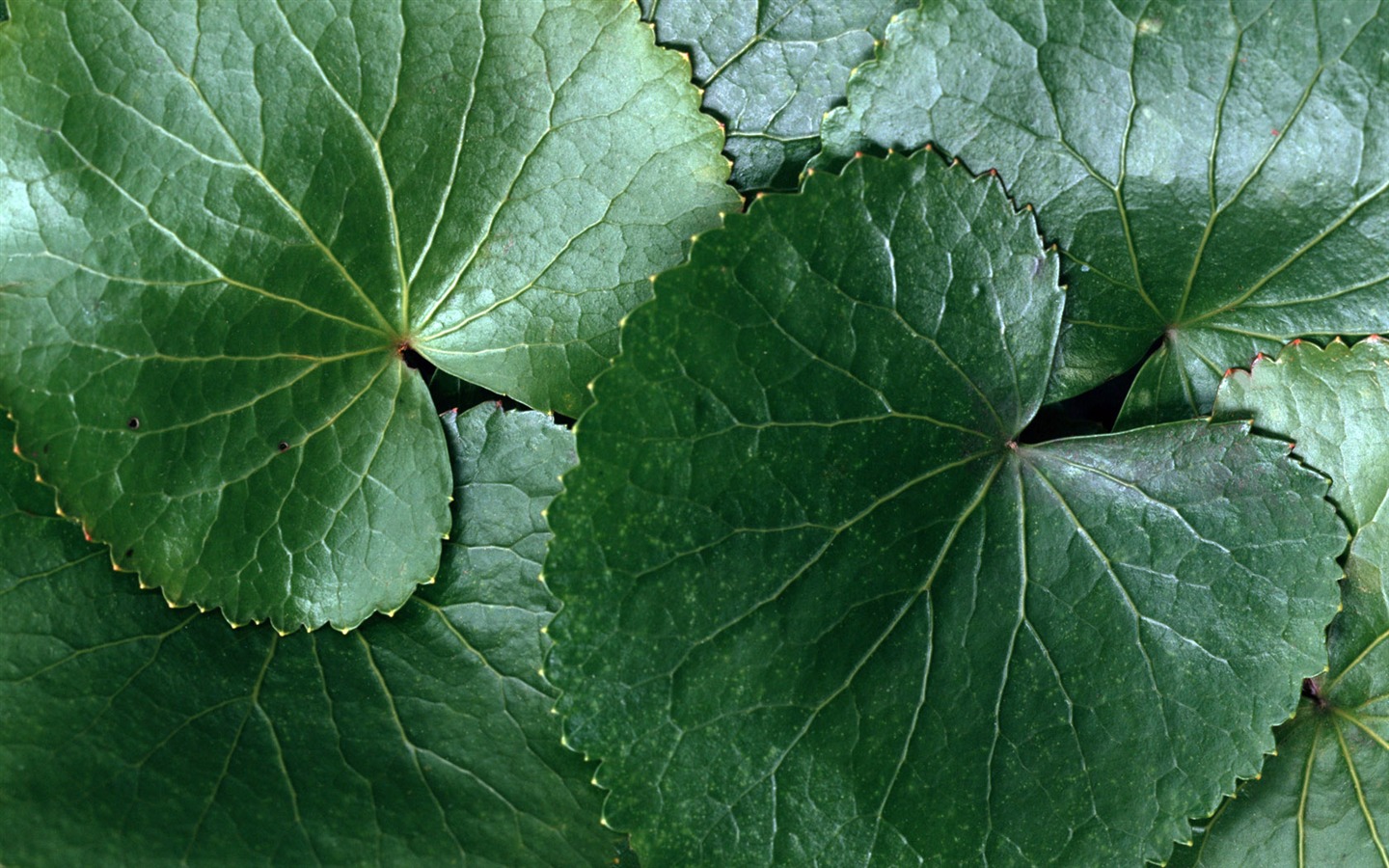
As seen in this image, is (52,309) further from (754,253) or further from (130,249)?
(754,253)

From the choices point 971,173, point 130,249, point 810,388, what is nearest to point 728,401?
point 810,388

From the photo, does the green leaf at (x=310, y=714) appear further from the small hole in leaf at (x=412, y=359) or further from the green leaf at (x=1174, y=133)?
the green leaf at (x=1174, y=133)

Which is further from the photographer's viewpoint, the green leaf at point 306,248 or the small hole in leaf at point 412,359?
the small hole in leaf at point 412,359

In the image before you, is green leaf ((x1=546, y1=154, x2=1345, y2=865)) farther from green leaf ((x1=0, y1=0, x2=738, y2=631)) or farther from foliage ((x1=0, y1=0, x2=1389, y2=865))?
green leaf ((x1=0, y1=0, x2=738, y2=631))

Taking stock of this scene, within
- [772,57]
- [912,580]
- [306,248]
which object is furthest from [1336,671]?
[306,248]

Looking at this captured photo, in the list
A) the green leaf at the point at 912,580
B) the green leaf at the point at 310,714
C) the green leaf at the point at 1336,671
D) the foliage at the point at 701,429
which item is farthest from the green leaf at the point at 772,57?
the green leaf at the point at 1336,671

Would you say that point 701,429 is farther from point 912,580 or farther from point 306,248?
point 306,248
